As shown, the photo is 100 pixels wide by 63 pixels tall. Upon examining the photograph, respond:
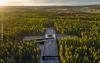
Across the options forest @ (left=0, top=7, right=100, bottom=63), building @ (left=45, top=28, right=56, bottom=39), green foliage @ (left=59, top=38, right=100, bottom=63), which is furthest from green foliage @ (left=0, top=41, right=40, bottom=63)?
green foliage @ (left=59, top=38, right=100, bottom=63)

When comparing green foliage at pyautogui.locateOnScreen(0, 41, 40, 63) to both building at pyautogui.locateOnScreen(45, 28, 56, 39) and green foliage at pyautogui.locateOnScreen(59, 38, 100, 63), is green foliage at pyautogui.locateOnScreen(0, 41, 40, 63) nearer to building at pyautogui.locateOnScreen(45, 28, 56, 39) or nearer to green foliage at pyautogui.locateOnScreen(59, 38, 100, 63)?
building at pyautogui.locateOnScreen(45, 28, 56, 39)

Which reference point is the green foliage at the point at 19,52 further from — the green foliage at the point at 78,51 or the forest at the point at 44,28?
the green foliage at the point at 78,51

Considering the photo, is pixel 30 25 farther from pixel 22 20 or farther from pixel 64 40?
pixel 64 40

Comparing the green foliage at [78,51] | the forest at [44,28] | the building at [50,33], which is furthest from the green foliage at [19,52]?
the green foliage at [78,51]

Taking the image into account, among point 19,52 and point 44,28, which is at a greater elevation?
point 44,28

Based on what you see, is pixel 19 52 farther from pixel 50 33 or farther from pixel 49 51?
pixel 50 33

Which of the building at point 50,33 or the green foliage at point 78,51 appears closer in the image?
the green foliage at point 78,51

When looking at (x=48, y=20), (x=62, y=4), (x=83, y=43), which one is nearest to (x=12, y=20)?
(x=48, y=20)

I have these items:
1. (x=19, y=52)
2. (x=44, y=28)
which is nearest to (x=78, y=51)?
(x=44, y=28)

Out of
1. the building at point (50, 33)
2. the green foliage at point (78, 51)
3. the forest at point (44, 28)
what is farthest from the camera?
the building at point (50, 33)
